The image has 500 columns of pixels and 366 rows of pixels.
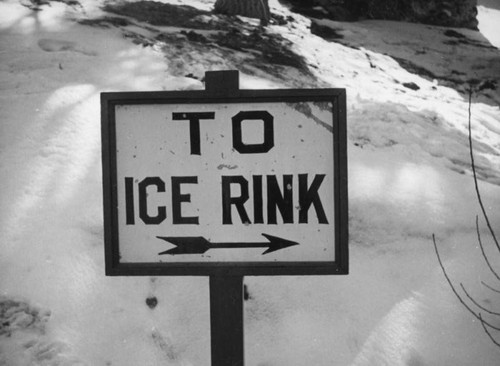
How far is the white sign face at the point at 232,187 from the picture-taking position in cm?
120

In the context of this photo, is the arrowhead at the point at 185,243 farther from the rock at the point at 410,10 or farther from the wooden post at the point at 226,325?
the rock at the point at 410,10

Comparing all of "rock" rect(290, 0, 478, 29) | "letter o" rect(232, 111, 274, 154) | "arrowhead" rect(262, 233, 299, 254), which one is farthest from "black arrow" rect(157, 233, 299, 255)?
"rock" rect(290, 0, 478, 29)

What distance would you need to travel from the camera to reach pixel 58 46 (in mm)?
3982

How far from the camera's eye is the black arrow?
1203 mm

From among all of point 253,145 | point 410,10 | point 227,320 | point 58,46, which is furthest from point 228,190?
point 410,10

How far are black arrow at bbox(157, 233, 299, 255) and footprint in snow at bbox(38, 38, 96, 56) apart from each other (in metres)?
3.22

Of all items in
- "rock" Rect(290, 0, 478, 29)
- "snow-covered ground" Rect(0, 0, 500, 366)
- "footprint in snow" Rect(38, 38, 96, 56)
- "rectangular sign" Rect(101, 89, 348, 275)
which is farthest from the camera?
"rock" Rect(290, 0, 478, 29)

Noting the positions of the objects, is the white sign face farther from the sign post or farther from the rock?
the rock

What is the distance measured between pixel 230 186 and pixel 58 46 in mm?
3467

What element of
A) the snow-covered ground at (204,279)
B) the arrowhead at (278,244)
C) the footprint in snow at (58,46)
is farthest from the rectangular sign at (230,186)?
the footprint in snow at (58,46)

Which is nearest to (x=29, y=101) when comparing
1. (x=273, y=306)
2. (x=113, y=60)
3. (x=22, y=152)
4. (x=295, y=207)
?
(x=22, y=152)

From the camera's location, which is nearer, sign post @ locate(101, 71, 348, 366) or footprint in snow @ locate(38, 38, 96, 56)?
sign post @ locate(101, 71, 348, 366)

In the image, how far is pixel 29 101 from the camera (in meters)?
3.03

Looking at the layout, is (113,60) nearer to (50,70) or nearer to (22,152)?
(50,70)
